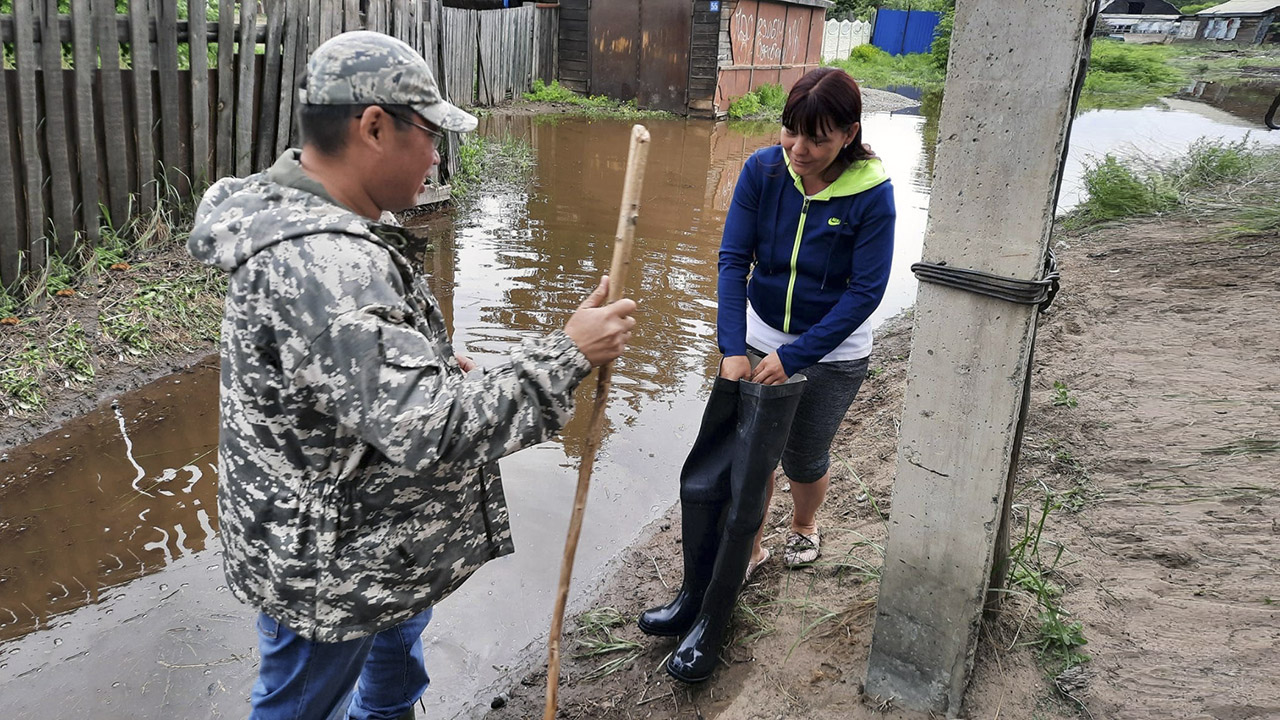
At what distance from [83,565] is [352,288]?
2.75 meters

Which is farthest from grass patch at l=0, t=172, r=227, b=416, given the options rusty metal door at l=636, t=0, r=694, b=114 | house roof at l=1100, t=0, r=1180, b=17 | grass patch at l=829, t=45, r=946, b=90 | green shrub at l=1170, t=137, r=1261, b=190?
house roof at l=1100, t=0, r=1180, b=17

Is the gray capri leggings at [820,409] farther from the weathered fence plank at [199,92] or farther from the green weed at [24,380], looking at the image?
the weathered fence plank at [199,92]

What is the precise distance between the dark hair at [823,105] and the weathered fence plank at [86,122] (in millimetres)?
4538

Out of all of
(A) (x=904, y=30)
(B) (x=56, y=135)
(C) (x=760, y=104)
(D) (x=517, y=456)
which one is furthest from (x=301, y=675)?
(A) (x=904, y=30)

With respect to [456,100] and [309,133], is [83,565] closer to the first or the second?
[309,133]

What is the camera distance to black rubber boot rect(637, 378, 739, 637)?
106 inches

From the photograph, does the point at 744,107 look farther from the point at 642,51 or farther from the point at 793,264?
the point at 793,264

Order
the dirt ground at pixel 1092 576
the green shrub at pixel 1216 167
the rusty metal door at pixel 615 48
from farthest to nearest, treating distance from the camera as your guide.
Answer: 1. the rusty metal door at pixel 615 48
2. the green shrub at pixel 1216 167
3. the dirt ground at pixel 1092 576

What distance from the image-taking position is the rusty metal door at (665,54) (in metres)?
16.9

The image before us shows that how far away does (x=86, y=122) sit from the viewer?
16.8ft

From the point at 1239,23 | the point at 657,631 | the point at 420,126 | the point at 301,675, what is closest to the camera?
the point at 420,126

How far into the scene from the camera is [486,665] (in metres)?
3.14

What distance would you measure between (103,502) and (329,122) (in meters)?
3.01

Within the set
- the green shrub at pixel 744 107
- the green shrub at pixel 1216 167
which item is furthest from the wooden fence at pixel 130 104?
the green shrub at pixel 744 107
